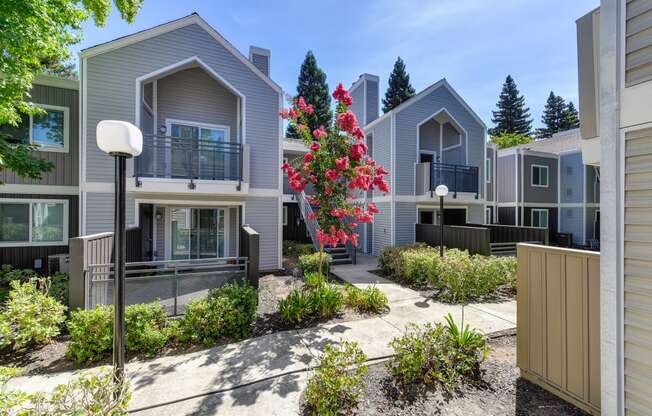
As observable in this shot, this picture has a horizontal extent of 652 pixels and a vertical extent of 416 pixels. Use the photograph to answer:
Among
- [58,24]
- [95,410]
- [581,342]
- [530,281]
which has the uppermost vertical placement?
[58,24]

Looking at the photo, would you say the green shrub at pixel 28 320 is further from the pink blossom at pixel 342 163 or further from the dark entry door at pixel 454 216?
the dark entry door at pixel 454 216

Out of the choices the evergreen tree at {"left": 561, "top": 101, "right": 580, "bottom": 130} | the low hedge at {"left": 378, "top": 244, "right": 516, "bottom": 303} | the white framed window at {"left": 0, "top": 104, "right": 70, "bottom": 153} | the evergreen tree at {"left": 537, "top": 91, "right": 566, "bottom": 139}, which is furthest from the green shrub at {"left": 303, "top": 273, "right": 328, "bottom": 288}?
the evergreen tree at {"left": 537, "top": 91, "right": 566, "bottom": 139}

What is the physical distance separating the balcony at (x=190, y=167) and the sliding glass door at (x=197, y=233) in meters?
2.06

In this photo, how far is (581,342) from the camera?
2.99 m

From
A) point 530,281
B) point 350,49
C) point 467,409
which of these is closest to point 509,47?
point 350,49

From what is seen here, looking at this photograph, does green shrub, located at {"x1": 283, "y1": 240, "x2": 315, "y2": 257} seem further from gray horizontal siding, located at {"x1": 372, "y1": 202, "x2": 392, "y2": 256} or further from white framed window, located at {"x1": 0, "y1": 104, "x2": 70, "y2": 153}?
white framed window, located at {"x1": 0, "y1": 104, "x2": 70, "y2": 153}

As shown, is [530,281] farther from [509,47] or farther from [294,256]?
[294,256]

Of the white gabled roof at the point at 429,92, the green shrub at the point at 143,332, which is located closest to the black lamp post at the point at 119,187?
the green shrub at the point at 143,332

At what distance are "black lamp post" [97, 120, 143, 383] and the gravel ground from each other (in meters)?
2.56

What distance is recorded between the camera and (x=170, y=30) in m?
8.65

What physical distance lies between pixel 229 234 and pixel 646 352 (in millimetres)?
10392

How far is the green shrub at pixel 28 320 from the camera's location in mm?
4242

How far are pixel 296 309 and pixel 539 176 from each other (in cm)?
1978

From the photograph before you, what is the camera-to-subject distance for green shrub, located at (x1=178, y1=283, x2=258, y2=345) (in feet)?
15.3
